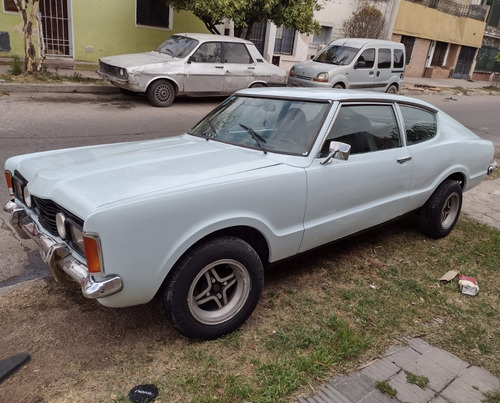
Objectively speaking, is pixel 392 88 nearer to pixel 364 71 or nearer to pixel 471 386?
pixel 364 71

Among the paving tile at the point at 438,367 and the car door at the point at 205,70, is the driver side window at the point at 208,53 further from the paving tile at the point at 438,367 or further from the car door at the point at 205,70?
the paving tile at the point at 438,367

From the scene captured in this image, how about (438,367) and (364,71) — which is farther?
(364,71)

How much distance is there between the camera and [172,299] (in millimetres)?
2562

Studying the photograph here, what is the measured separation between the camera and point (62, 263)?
100 inches

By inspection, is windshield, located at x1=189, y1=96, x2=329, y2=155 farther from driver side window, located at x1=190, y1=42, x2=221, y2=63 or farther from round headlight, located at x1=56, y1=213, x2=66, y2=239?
driver side window, located at x1=190, y1=42, x2=221, y2=63

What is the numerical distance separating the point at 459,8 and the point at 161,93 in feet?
92.8

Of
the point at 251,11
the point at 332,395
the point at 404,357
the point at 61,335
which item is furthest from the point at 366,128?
the point at 251,11

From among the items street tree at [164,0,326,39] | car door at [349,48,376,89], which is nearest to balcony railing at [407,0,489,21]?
street tree at [164,0,326,39]

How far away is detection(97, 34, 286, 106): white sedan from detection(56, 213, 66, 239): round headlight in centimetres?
830

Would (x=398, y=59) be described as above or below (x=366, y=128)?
above

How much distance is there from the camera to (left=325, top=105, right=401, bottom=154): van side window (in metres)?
3.50

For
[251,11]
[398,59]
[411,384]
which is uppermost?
[251,11]

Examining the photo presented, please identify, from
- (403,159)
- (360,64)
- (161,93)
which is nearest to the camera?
(403,159)

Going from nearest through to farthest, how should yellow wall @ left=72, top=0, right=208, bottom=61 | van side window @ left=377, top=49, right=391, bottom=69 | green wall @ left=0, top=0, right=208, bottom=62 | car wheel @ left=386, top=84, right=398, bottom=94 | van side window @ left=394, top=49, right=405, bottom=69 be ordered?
1. van side window @ left=377, top=49, right=391, bottom=69
2. green wall @ left=0, top=0, right=208, bottom=62
3. van side window @ left=394, top=49, right=405, bottom=69
4. car wheel @ left=386, top=84, right=398, bottom=94
5. yellow wall @ left=72, top=0, right=208, bottom=61
